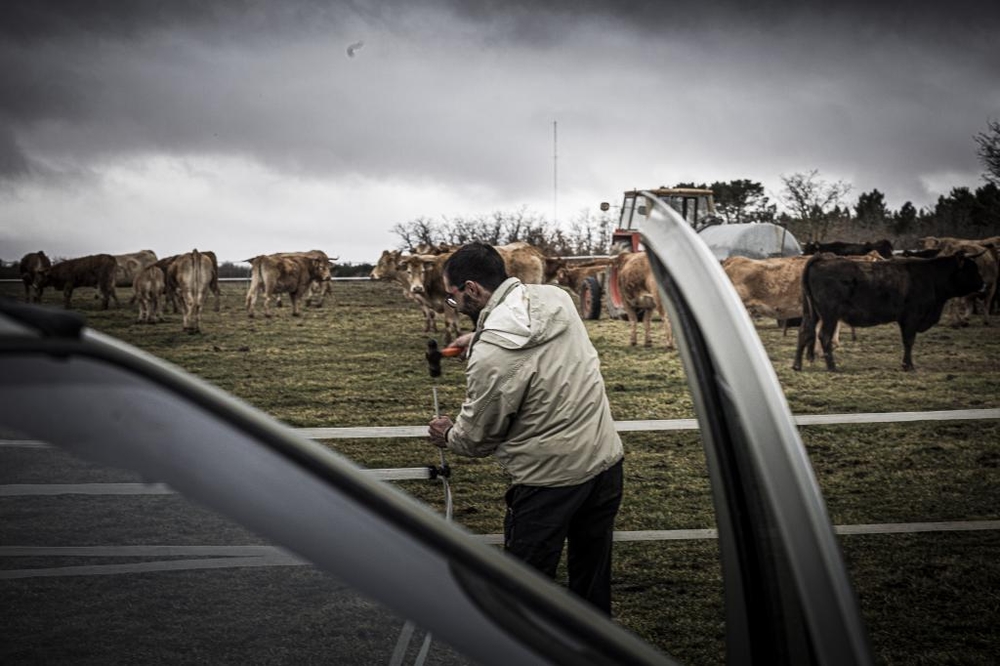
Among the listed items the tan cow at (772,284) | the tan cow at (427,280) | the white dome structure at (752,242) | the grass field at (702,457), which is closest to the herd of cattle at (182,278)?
the grass field at (702,457)

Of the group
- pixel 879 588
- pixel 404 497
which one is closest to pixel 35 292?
pixel 879 588

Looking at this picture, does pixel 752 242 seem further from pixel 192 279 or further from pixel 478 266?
pixel 478 266

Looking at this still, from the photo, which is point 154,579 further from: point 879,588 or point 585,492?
point 879,588

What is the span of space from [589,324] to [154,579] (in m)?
20.4

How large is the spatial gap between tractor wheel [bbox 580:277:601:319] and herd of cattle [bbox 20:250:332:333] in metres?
8.66

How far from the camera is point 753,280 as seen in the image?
16.9 metres

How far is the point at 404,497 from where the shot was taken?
3.22ft

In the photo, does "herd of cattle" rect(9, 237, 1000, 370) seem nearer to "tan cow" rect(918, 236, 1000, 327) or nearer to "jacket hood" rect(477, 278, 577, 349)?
"tan cow" rect(918, 236, 1000, 327)

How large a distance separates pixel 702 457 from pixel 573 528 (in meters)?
4.87

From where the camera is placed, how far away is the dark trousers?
3.20 m

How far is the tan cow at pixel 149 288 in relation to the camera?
23.0 metres

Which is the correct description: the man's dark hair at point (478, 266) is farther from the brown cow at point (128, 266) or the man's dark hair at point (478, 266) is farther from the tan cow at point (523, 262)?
the brown cow at point (128, 266)

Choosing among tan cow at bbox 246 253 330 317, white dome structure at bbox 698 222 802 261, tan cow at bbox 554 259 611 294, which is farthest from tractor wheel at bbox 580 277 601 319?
tan cow at bbox 246 253 330 317

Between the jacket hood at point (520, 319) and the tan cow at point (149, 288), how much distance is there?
71.4 ft
